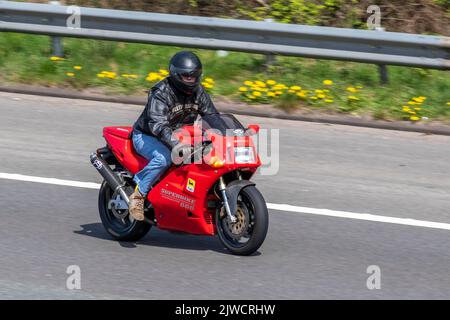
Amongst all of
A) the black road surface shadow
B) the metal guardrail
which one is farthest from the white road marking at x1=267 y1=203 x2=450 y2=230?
the metal guardrail

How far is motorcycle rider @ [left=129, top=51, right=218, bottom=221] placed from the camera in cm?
792

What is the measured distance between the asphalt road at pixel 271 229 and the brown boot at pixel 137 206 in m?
0.28

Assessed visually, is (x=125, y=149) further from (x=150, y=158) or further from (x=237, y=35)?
(x=237, y=35)

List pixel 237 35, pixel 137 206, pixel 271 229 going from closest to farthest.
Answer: pixel 137 206 → pixel 271 229 → pixel 237 35

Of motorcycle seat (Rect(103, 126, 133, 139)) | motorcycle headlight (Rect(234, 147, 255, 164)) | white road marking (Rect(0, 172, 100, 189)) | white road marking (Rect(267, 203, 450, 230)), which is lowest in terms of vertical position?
white road marking (Rect(0, 172, 100, 189))

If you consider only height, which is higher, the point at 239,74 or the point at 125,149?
the point at 125,149

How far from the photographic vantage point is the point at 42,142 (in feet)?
36.8

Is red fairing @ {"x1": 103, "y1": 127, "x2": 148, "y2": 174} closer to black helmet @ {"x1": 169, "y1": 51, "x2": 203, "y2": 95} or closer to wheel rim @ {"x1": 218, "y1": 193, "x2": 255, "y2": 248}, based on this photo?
black helmet @ {"x1": 169, "y1": 51, "x2": 203, "y2": 95}

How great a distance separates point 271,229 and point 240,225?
1007 millimetres

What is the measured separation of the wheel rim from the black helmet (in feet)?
3.16

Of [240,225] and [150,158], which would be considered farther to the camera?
[150,158]

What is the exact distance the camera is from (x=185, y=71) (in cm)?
Result: 791

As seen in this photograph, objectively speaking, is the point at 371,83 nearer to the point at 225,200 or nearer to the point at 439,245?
the point at 439,245

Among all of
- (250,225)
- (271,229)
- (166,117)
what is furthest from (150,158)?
(271,229)
